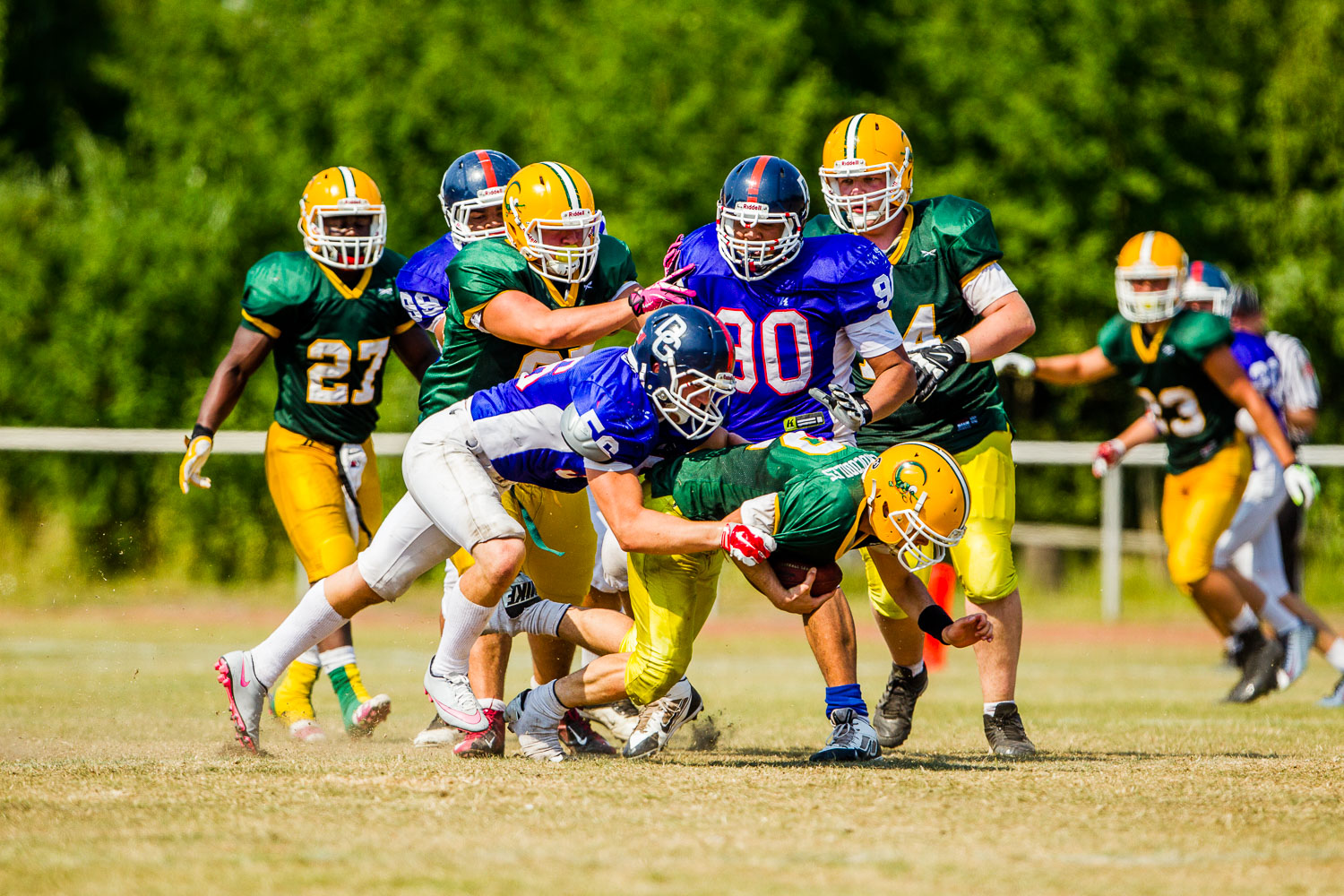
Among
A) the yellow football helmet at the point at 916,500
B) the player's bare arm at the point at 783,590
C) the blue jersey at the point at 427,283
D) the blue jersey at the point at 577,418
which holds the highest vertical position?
the blue jersey at the point at 427,283

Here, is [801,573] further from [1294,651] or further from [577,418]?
[1294,651]

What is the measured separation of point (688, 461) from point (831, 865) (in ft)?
5.60

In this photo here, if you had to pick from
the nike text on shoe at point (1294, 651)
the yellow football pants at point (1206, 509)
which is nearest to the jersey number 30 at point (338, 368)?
the yellow football pants at point (1206, 509)

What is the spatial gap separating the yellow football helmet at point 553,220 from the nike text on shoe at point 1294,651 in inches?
187

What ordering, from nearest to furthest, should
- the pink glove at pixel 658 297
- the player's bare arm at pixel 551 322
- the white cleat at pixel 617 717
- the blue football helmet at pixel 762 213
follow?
the blue football helmet at pixel 762 213, the pink glove at pixel 658 297, the player's bare arm at pixel 551 322, the white cleat at pixel 617 717

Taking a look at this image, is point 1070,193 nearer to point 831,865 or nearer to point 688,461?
point 688,461

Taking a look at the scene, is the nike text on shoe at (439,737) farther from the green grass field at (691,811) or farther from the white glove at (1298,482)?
the white glove at (1298,482)

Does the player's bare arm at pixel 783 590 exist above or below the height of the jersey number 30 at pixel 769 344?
below

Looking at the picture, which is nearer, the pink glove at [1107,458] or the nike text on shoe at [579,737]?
the nike text on shoe at [579,737]

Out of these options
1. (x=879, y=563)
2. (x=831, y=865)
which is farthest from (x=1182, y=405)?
(x=831, y=865)

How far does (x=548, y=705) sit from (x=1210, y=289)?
580cm

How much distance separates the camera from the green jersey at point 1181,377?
25.5 ft

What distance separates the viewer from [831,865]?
3.28m

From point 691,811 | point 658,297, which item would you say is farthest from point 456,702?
point 658,297
